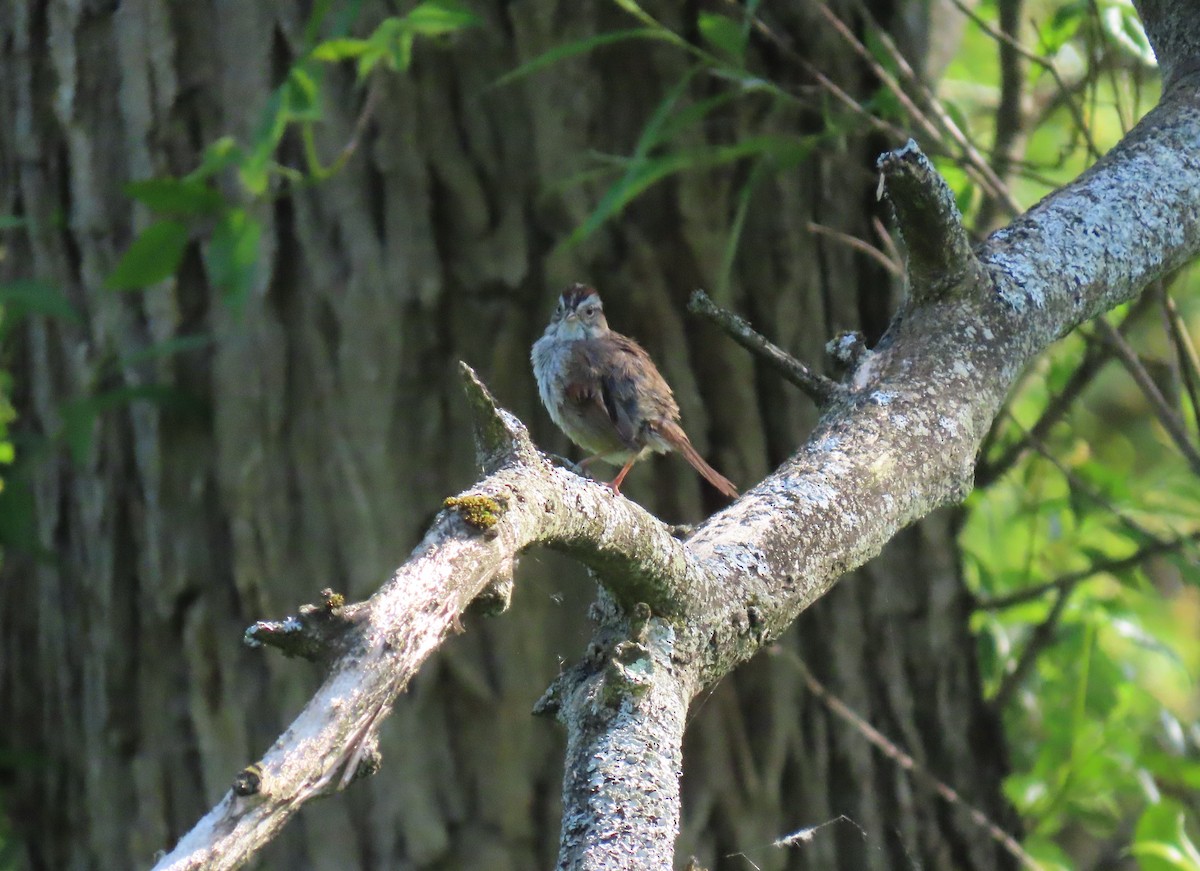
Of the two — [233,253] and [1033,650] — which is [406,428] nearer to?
[233,253]

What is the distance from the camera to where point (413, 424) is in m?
3.78

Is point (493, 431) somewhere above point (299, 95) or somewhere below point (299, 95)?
below

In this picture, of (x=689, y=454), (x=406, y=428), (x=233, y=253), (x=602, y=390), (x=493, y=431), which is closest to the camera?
(x=493, y=431)

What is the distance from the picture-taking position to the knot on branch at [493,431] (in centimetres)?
133

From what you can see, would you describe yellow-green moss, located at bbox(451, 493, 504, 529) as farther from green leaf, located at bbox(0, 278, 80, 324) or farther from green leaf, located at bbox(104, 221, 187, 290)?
green leaf, located at bbox(0, 278, 80, 324)

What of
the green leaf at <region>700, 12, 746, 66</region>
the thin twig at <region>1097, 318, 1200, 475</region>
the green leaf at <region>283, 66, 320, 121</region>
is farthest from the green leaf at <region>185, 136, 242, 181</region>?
the thin twig at <region>1097, 318, 1200, 475</region>

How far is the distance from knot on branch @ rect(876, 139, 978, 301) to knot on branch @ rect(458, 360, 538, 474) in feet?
2.26

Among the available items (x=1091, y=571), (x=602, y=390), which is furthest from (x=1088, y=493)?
(x=602, y=390)

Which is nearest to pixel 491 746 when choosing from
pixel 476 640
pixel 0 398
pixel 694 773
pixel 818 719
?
pixel 476 640

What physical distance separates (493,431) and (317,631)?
1.33ft

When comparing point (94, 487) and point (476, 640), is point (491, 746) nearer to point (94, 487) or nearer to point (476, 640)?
point (476, 640)

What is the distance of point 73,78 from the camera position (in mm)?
3945

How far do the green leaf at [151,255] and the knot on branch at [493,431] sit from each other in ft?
6.75

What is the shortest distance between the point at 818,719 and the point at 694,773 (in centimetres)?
45
